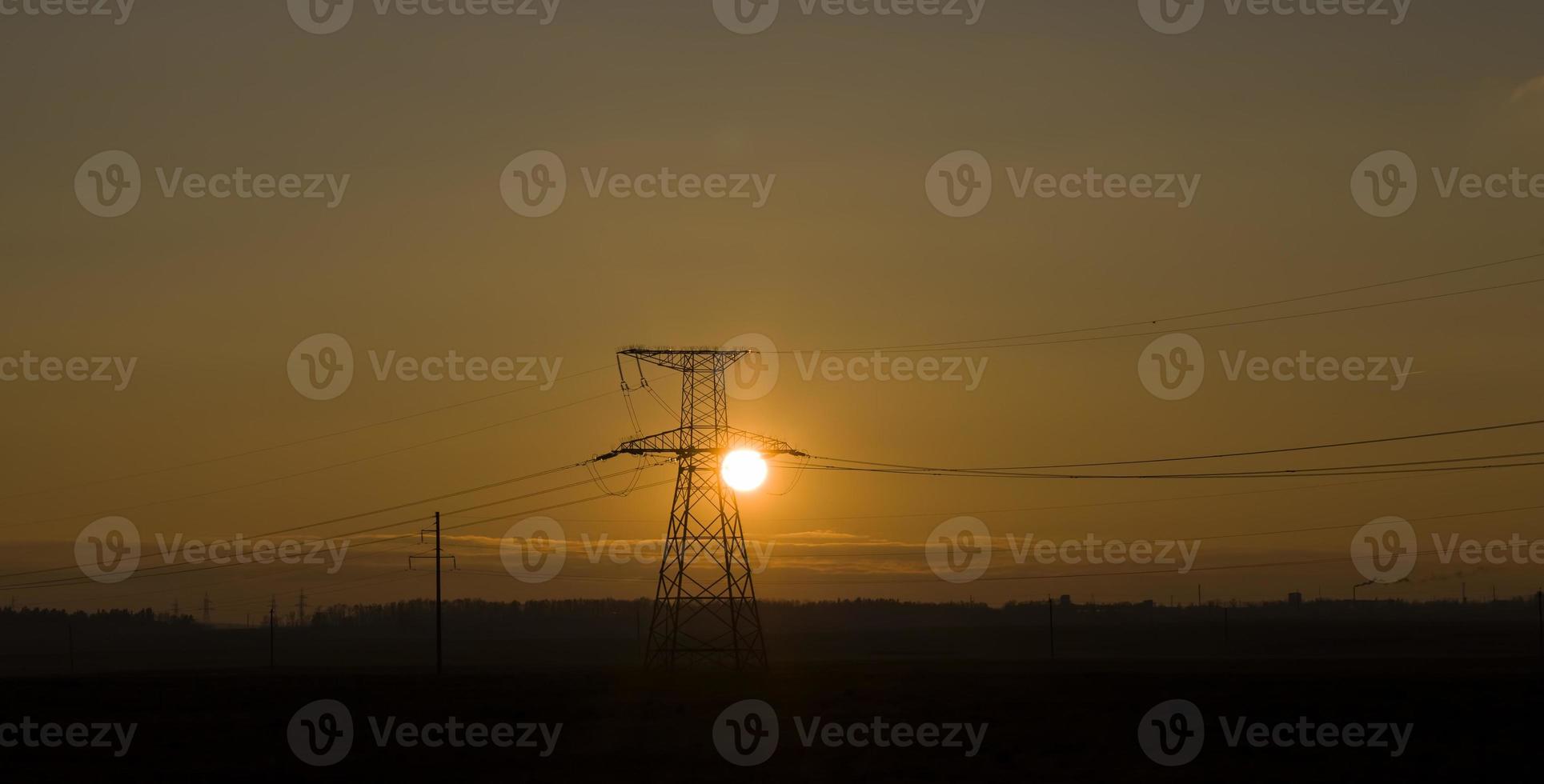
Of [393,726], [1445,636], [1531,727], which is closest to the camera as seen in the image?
[1531,727]

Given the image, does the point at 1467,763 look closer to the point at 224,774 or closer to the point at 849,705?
the point at 849,705

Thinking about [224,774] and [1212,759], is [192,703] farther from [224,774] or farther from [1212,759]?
[1212,759]

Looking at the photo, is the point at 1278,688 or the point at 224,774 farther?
the point at 1278,688

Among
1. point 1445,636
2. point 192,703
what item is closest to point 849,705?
point 192,703

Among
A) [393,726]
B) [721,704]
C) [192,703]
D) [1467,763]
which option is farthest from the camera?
[192,703]

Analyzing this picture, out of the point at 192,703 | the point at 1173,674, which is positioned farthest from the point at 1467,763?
the point at 192,703

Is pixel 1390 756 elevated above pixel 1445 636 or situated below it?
below

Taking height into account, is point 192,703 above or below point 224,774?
above

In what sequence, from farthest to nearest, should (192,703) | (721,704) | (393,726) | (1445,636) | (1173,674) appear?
(1445,636)
(1173,674)
(192,703)
(721,704)
(393,726)

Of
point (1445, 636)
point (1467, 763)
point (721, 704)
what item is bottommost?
point (1467, 763)
